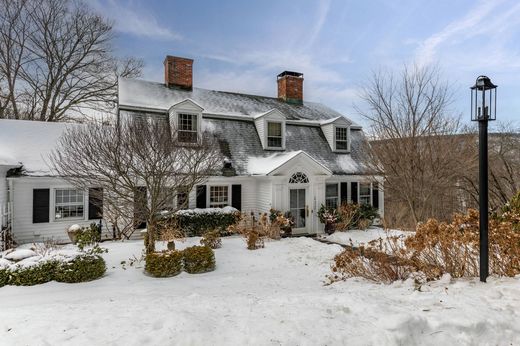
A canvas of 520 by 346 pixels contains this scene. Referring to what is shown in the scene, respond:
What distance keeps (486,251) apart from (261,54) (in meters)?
17.3

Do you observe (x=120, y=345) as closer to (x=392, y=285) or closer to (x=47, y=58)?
(x=392, y=285)

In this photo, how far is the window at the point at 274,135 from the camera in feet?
50.0

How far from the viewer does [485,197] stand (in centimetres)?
533

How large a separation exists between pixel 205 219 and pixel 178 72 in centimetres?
887

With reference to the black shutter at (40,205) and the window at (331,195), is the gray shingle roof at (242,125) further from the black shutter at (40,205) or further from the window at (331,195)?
the black shutter at (40,205)

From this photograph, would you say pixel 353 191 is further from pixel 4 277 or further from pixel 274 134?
pixel 4 277

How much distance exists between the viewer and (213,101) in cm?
1606

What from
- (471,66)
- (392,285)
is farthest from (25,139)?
(471,66)

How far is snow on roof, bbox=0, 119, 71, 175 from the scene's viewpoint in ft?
36.0

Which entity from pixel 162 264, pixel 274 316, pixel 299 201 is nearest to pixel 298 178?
pixel 299 201

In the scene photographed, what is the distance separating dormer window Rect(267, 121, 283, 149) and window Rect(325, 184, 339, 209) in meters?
3.32

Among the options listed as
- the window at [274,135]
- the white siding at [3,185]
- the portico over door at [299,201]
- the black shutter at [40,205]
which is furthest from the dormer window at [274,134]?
the white siding at [3,185]

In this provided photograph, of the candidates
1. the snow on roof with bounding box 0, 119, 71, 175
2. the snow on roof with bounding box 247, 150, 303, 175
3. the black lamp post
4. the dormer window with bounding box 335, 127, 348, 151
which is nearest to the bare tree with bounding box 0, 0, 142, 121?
the snow on roof with bounding box 0, 119, 71, 175

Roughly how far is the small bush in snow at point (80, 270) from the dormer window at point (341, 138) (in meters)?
13.1
